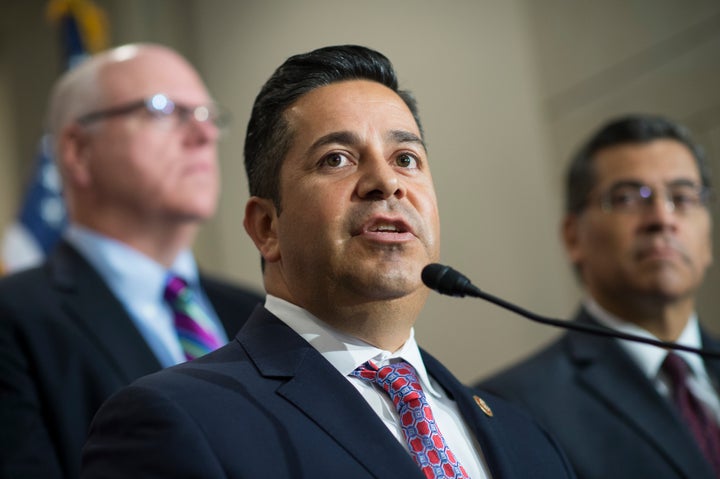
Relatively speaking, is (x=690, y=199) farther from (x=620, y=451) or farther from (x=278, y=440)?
(x=278, y=440)

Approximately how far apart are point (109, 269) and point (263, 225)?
3.49 feet

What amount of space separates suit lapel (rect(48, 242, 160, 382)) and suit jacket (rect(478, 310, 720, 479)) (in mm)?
902

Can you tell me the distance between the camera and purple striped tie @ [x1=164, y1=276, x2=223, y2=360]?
2682mm

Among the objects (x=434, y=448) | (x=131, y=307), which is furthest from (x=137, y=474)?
(x=131, y=307)

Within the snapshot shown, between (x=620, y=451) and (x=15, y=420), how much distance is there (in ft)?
4.69

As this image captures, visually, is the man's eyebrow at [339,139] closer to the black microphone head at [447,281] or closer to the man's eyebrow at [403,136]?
the man's eyebrow at [403,136]

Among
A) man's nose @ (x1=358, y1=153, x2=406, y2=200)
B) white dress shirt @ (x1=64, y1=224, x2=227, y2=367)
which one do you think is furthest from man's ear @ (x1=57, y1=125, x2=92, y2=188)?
man's nose @ (x1=358, y1=153, x2=406, y2=200)

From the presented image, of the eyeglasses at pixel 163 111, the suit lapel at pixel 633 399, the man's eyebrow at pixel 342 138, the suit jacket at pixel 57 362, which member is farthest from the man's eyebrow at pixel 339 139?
the eyeglasses at pixel 163 111

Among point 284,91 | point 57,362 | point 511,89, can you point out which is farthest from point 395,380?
point 511,89

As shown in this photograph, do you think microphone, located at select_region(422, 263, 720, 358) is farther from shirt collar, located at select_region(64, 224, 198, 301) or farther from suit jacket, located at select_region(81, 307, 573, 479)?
shirt collar, located at select_region(64, 224, 198, 301)

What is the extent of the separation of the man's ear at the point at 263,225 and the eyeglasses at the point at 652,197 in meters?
1.47

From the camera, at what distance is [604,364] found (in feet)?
9.37

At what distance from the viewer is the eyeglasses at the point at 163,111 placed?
120 inches

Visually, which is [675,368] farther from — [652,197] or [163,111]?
[163,111]
